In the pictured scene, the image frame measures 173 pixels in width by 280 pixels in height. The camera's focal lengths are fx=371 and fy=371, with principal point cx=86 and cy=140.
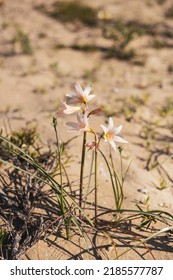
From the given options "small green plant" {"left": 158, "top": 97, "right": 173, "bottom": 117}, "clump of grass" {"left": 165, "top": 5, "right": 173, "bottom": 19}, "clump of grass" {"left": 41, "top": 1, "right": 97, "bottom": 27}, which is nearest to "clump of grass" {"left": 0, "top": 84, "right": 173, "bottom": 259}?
"small green plant" {"left": 158, "top": 97, "right": 173, "bottom": 117}

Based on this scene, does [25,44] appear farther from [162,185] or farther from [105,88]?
[162,185]

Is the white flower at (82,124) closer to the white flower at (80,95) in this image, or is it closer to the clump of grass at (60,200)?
the clump of grass at (60,200)

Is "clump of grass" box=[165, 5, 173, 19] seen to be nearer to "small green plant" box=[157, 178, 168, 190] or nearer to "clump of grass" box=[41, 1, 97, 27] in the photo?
"clump of grass" box=[41, 1, 97, 27]

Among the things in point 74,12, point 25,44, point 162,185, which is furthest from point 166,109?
point 74,12

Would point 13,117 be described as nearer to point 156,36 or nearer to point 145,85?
point 145,85

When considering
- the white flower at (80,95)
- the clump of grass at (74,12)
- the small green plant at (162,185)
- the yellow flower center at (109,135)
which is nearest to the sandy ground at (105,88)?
the small green plant at (162,185)

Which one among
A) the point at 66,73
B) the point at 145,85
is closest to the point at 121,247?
the point at 145,85
